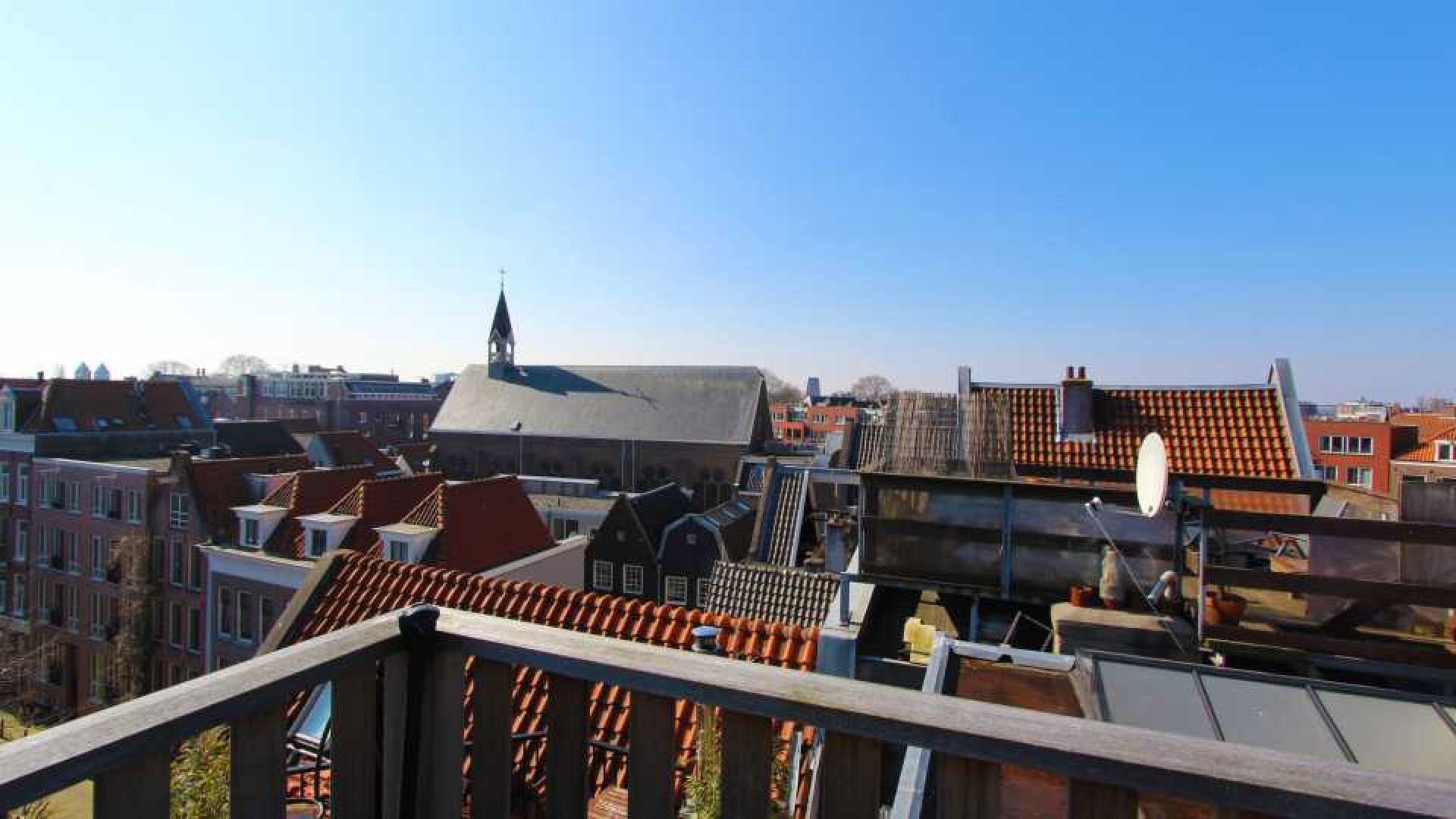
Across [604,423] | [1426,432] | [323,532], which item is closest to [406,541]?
[323,532]

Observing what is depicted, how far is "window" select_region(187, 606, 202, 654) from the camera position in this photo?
21094 millimetres

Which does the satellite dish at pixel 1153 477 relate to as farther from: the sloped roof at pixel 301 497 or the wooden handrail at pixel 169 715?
the sloped roof at pixel 301 497

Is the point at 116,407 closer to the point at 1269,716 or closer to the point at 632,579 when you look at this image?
the point at 632,579

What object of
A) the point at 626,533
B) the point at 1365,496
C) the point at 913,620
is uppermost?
the point at 1365,496

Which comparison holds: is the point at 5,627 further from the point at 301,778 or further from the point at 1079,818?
the point at 1079,818

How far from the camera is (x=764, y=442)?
3994 centimetres

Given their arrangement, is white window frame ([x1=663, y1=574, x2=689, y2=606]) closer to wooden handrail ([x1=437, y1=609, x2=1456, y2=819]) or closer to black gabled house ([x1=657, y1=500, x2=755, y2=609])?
black gabled house ([x1=657, y1=500, x2=755, y2=609])

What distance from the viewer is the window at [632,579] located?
78.0 ft

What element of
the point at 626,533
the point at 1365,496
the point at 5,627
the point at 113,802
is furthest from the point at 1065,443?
the point at 5,627

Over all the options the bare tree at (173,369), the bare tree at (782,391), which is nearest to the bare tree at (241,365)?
the bare tree at (173,369)

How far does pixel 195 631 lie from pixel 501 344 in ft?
96.8

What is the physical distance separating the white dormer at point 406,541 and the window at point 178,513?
29.1ft

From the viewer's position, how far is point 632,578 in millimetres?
23859

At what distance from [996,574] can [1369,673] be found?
2988 mm
